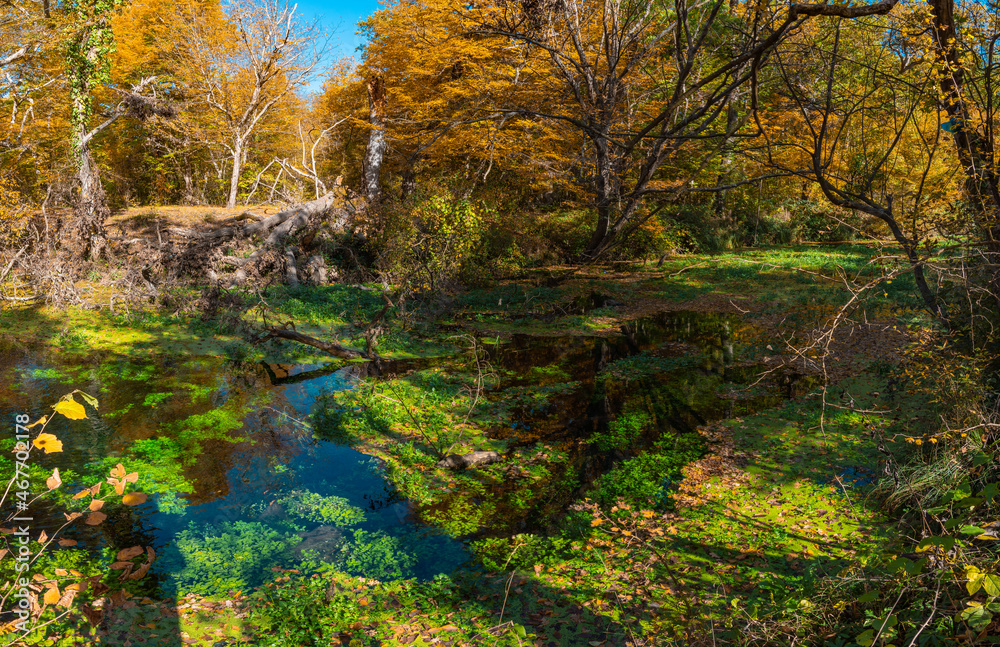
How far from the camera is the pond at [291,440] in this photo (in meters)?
5.66

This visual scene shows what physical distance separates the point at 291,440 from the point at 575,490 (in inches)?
161

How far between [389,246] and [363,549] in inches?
439

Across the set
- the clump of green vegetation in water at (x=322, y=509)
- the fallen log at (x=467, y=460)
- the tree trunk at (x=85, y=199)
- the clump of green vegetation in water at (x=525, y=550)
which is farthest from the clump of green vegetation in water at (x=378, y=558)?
the tree trunk at (x=85, y=199)

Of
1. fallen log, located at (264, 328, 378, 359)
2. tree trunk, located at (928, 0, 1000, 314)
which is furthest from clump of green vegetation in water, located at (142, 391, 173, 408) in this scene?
tree trunk, located at (928, 0, 1000, 314)

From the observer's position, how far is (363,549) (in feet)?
18.7

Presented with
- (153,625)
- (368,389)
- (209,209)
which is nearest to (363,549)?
(153,625)

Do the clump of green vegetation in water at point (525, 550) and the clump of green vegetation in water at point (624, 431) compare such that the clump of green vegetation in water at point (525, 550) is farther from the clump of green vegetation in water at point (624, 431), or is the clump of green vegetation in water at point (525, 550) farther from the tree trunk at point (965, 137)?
the tree trunk at point (965, 137)

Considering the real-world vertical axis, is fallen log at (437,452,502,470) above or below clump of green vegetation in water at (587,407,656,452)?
below

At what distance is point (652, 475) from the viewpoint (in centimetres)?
718

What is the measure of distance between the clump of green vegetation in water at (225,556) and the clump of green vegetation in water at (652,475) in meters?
3.54

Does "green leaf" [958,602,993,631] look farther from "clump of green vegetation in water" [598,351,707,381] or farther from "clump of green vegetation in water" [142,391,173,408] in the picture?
"clump of green vegetation in water" [142,391,173,408]

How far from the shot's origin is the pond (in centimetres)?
566

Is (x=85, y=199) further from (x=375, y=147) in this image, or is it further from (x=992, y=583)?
(x=992, y=583)

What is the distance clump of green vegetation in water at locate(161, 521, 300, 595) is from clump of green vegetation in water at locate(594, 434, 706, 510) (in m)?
3.54
